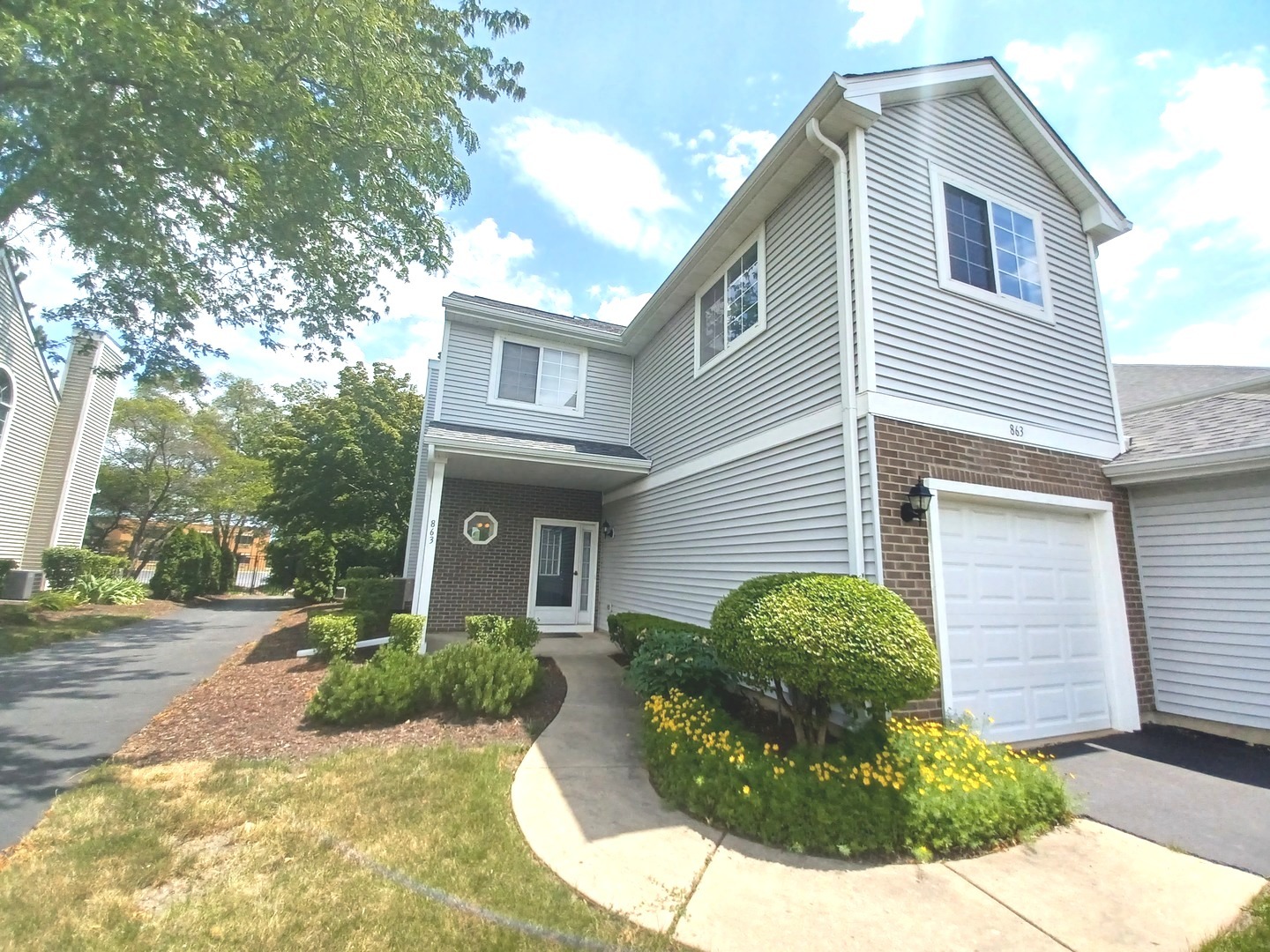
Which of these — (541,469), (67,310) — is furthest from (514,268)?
(67,310)

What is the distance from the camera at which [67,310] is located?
9922 millimetres

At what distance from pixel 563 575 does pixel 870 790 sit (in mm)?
7957

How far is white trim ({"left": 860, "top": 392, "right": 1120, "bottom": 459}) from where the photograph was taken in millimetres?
4980

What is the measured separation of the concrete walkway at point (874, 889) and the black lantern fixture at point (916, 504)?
7.96 feet

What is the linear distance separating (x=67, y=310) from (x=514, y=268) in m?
8.30

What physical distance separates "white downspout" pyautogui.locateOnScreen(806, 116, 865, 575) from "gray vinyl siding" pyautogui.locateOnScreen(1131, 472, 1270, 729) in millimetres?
4202

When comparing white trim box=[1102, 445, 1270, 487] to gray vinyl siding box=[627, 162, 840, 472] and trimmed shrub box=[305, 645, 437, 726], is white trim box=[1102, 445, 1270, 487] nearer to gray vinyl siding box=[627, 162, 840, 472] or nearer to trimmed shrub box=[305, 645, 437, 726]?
gray vinyl siding box=[627, 162, 840, 472]

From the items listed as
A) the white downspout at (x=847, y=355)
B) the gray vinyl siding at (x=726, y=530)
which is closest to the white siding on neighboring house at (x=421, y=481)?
the gray vinyl siding at (x=726, y=530)

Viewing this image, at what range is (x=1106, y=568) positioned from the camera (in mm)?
6047

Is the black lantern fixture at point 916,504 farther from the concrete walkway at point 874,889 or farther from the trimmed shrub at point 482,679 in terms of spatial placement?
the trimmed shrub at point 482,679

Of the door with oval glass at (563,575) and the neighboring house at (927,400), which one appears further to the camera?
the door with oval glass at (563,575)

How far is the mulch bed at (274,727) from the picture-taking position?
4773mm

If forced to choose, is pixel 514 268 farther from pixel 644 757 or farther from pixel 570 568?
pixel 644 757

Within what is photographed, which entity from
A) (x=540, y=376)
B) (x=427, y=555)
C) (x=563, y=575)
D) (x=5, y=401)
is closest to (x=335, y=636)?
(x=427, y=555)
